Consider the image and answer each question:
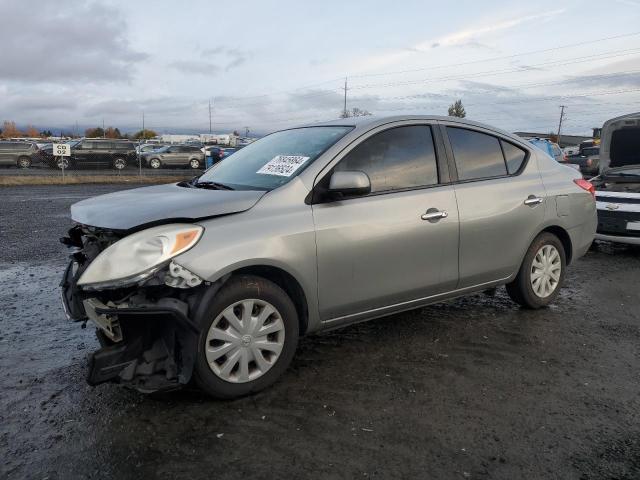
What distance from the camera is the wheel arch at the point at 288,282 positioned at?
128 inches

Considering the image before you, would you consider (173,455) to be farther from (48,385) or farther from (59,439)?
(48,385)

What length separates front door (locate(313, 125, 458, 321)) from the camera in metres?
3.56

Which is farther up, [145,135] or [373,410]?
[145,135]

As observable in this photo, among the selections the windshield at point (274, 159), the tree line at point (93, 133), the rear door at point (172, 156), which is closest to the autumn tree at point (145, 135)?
the tree line at point (93, 133)

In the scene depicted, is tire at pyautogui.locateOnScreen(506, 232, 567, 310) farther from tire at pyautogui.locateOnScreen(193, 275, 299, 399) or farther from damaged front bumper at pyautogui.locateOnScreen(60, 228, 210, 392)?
damaged front bumper at pyautogui.locateOnScreen(60, 228, 210, 392)

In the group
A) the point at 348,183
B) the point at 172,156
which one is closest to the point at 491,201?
the point at 348,183

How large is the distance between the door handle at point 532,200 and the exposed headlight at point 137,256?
9.72 ft

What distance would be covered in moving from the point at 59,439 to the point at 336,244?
75.5 inches

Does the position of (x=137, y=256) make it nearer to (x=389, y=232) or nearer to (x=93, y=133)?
(x=389, y=232)

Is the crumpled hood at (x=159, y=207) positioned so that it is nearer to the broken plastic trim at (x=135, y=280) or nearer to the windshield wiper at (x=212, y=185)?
the windshield wiper at (x=212, y=185)

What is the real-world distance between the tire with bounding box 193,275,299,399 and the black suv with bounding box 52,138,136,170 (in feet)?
107

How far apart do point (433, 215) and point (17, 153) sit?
1342 inches

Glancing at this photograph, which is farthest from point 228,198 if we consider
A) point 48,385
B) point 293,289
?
point 48,385

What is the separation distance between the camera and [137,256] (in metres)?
3.01
